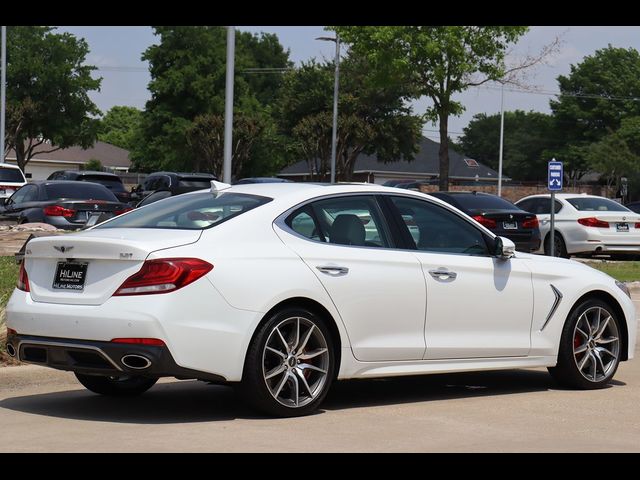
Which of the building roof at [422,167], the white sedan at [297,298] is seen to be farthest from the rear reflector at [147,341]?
the building roof at [422,167]

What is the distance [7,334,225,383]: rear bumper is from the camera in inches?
280

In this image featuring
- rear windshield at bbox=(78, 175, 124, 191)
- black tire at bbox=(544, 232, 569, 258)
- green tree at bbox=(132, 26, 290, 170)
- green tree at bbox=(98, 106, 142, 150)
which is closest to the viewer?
black tire at bbox=(544, 232, 569, 258)

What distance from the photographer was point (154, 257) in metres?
7.24

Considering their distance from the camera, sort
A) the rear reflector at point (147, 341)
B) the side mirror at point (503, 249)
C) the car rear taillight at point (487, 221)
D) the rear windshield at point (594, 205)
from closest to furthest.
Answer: the rear reflector at point (147, 341), the side mirror at point (503, 249), the car rear taillight at point (487, 221), the rear windshield at point (594, 205)

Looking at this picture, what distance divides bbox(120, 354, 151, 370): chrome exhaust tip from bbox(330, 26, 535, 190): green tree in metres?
36.3

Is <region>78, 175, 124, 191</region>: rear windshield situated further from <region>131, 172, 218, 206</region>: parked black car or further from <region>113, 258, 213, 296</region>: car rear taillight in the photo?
<region>113, 258, 213, 296</region>: car rear taillight

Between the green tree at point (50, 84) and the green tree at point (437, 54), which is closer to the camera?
the green tree at point (437, 54)

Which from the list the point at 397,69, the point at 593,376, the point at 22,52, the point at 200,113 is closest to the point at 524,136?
the point at 200,113

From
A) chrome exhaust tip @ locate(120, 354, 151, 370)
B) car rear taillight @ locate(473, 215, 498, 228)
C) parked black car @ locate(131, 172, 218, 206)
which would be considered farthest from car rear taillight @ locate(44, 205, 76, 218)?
chrome exhaust tip @ locate(120, 354, 151, 370)

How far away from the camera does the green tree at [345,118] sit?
72.2 m

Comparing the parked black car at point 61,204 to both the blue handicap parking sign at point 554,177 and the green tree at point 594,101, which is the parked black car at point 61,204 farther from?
the green tree at point 594,101

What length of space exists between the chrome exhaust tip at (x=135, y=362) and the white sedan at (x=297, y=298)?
11 millimetres

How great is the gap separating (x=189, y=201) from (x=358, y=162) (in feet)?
276

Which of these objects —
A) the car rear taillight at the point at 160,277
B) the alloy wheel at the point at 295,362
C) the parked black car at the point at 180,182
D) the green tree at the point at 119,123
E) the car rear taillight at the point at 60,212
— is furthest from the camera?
the green tree at the point at 119,123
